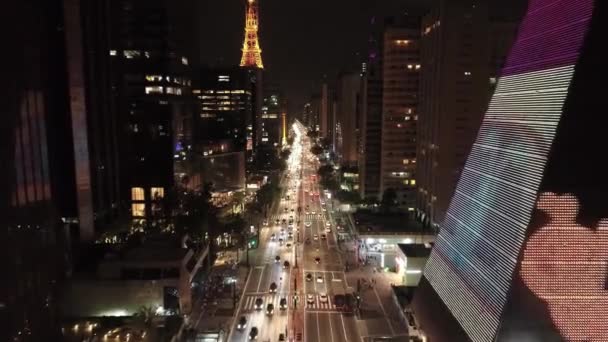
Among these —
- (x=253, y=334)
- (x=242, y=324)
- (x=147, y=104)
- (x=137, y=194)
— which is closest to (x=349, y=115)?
(x=147, y=104)

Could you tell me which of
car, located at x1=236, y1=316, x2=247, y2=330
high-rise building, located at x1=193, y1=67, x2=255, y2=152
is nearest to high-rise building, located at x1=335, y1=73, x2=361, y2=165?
high-rise building, located at x1=193, y1=67, x2=255, y2=152

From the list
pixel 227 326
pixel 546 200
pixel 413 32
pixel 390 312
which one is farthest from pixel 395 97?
pixel 546 200

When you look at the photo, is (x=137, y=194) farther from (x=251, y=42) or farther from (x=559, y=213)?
(x=251, y=42)

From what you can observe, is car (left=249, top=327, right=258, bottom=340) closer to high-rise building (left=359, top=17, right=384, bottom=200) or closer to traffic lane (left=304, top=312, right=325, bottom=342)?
traffic lane (left=304, top=312, right=325, bottom=342)

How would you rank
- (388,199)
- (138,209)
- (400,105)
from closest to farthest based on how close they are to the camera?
(138,209)
(388,199)
(400,105)

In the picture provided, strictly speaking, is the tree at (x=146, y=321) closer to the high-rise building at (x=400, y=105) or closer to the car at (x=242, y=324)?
the car at (x=242, y=324)
